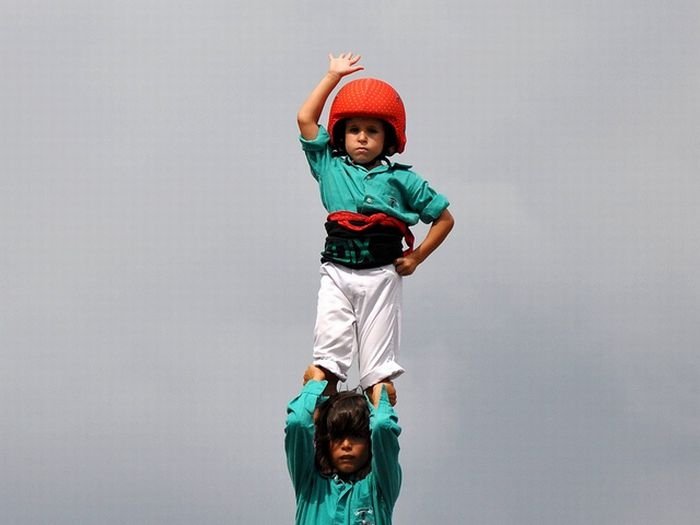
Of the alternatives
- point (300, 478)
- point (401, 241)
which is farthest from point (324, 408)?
point (401, 241)

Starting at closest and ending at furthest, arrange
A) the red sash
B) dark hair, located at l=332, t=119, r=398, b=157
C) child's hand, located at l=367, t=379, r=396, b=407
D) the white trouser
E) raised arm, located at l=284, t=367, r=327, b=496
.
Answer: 1. raised arm, located at l=284, t=367, r=327, b=496
2. child's hand, located at l=367, t=379, r=396, b=407
3. the white trouser
4. the red sash
5. dark hair, located at l=332, t=119, r=398, b=157

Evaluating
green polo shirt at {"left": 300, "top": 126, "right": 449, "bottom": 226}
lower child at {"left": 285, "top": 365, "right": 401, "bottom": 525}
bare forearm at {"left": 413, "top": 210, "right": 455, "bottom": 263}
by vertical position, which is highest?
green polo shirt at {"left": 300, "top": 126, "right": 449, "bottom": 226}

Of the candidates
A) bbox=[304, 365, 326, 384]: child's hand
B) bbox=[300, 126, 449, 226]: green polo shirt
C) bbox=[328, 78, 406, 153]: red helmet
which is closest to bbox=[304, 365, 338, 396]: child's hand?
bbox=[304, 365, 326, 384]: child's hand

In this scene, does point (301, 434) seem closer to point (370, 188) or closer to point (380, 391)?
point (380, 391)

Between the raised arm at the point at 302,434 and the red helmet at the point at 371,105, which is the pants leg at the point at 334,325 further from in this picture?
the red helmet at the point at 371,105

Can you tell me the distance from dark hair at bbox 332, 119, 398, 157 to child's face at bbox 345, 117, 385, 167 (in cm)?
7

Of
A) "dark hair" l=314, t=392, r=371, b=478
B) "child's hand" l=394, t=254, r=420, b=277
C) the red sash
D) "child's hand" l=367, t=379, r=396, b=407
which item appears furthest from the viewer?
"child's hand" l=394, t=254, r=420, b=277

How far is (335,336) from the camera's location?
59.9 feet

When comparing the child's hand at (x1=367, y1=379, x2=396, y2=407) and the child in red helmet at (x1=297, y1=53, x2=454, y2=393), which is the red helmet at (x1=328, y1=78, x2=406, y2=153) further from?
the child's hand at (x1=367, y1=379, x2=396, y2=407)

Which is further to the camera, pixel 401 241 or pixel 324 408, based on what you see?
pixel 401 241

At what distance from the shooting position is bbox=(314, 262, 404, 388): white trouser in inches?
719

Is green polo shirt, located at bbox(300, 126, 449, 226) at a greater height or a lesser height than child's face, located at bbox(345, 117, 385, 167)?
lesser

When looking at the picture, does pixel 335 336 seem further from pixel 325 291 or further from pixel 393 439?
pixel 393 439

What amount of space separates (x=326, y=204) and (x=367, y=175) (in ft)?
1.72
